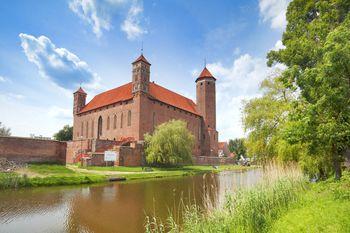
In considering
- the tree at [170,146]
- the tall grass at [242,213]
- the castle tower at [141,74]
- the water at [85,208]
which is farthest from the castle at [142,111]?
the tall grass at [242,213]

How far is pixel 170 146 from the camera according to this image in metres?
31.6

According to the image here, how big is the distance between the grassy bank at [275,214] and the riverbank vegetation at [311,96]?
71.9 inches

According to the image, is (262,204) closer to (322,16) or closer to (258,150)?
(322,16)

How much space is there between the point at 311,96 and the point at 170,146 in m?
24.4

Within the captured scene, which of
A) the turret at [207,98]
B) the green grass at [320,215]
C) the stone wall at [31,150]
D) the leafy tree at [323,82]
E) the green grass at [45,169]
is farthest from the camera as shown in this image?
the turret at [207,98]

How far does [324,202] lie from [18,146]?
22858 millimetres

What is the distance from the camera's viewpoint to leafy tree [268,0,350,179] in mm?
6750

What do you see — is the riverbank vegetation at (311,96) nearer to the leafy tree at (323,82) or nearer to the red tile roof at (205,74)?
the leafy tree at (323,82)

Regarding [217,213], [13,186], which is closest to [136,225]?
[217,213]

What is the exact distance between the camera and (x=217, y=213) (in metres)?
6.84

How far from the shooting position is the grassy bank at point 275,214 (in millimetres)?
5605

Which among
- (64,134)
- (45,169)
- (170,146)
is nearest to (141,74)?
(170,146)

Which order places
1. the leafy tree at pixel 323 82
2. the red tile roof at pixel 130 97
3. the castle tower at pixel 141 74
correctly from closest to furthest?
the leafy tree at pixel 323 82, the castle tower at pixel 141 74, the red tile roof at pixel 130 97

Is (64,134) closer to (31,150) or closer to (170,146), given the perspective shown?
(170,146)
